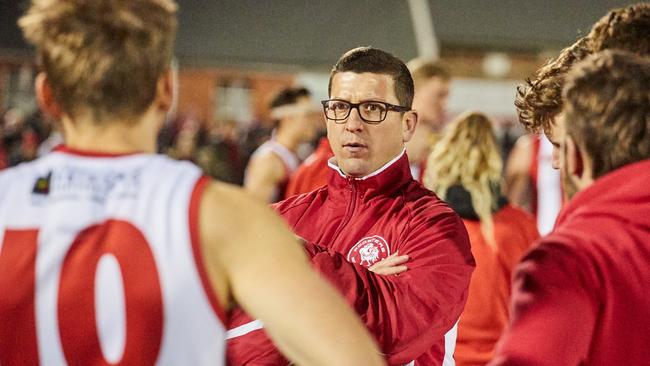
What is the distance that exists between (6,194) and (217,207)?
0.48 meters

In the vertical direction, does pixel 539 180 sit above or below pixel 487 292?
below

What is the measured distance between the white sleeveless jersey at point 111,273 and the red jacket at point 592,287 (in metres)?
0.69

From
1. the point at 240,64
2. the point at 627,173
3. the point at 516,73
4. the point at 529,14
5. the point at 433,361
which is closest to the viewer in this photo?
the point at 627,173

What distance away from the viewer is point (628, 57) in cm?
227

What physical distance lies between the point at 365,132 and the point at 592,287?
169cm

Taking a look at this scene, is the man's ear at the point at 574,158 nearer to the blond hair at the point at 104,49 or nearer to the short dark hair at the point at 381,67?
the blond hair at the point at 104,49

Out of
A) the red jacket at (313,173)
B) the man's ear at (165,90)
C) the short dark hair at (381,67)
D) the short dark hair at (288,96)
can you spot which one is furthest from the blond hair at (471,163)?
the man's ear at (165,90)

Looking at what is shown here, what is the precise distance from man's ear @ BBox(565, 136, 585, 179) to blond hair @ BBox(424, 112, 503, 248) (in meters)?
3.02

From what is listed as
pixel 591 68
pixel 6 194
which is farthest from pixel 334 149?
pixel 6 194

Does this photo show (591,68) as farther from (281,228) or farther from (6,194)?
(6,194)

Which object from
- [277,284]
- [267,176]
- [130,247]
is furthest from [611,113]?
[267,176]

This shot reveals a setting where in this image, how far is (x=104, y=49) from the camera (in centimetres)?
197

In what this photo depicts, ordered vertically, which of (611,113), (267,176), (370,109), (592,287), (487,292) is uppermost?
(611,113)

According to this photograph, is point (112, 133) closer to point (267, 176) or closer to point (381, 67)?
point (381, 67)
